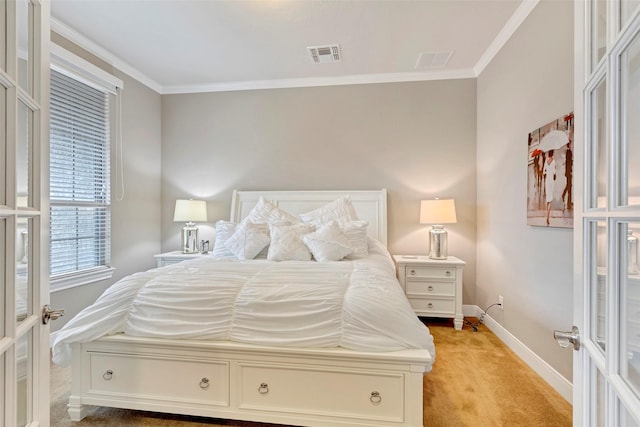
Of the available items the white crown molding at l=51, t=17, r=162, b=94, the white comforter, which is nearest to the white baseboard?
the white comforter

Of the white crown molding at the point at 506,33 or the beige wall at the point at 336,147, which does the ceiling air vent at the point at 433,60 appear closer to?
the beige wall at the point at 336,147

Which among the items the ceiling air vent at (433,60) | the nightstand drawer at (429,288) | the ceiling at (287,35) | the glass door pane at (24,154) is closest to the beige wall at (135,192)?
the ceiling at (287,35)

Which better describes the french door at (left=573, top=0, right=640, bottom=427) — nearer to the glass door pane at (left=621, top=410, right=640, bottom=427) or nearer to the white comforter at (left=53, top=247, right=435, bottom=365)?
the glass door pane at (left=621, top=410, right=640, bottom=427)

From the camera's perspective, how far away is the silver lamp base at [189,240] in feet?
12.2

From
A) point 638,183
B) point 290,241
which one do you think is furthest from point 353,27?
point 638,183

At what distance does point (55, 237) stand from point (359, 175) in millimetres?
3033

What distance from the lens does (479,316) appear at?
336cm

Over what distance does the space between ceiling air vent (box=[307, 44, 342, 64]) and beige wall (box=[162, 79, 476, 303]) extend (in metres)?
0.50

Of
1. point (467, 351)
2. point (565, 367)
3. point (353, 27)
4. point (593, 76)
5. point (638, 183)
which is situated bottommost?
point (467, 351)

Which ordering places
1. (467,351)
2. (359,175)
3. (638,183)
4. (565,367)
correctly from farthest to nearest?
(359,175)
(467,351)
(565,367)
(638,183)

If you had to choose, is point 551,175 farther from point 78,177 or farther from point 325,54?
point 78,177

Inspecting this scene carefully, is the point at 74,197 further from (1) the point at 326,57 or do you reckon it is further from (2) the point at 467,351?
(2) the point at 467,351

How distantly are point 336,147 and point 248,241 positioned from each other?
5.29 feet

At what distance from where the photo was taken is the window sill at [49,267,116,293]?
2.62 m
